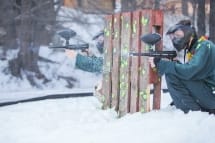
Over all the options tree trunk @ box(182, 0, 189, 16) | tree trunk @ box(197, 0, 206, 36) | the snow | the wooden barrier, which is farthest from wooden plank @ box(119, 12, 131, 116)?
tree trunk @ box(182, 0, 189, 16)

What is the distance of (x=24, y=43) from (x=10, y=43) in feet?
5.53

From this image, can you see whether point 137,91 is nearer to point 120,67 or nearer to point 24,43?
point 120,67

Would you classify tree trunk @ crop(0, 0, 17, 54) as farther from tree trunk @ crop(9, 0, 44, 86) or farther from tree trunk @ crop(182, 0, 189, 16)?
tree trunk @ crop(182, 0, 189, 16)

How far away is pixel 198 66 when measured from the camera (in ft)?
17.9

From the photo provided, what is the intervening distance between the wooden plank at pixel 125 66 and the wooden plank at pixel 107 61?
40cm

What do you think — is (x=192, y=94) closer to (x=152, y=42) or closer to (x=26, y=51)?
(x=152, y=42)

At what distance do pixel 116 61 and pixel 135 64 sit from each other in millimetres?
571

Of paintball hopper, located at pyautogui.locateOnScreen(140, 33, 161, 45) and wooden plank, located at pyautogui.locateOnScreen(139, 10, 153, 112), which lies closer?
paintball hopper, located at pyautogui.locateOnScreen(140, 33, 161, 45)

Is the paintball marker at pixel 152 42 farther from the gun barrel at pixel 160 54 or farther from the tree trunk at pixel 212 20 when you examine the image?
the tree trunk at pixel 212 20

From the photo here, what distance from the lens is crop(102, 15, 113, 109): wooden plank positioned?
700 centimetres

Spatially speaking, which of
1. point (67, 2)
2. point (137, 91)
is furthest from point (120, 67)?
point (67, 2)

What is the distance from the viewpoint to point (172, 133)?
4922 millimetres

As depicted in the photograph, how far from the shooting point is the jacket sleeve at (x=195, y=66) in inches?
214

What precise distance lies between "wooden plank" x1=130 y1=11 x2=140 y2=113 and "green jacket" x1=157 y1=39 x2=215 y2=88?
0.56 meters
